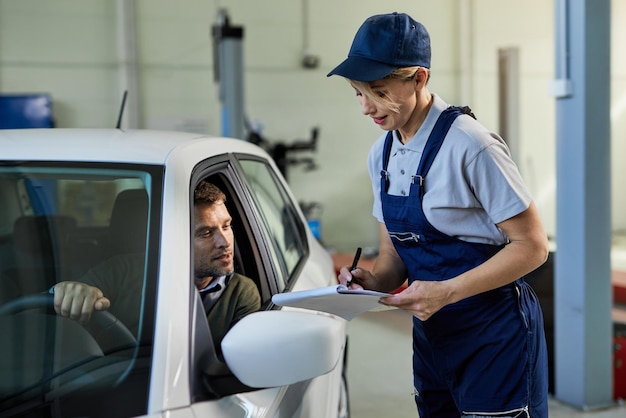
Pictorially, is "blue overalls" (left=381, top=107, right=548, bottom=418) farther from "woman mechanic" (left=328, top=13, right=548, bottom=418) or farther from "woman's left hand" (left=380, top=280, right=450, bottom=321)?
"woman's left hand" (left=380, top=280, right=450, bottom=321)

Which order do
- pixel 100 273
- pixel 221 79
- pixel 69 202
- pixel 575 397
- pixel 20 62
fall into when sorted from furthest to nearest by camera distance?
pixel 20 62, pixel 221 79, pixel 575 397, pixel 69 202, pixel 100 273

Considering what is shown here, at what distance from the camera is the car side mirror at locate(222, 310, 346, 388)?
1.19 meters

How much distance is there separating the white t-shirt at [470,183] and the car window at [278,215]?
2.12 feet

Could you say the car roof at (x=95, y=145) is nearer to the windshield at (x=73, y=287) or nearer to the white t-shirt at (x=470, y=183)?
the windshield at (x=73, y=287)

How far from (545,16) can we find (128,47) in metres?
5.48

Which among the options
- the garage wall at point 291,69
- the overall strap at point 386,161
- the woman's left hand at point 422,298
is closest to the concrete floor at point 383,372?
the overall strap at point 386,161

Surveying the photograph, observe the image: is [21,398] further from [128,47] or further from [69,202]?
[128,47]

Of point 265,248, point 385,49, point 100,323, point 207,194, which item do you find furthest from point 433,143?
point 100,323

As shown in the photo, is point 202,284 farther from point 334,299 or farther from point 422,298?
point 422,298

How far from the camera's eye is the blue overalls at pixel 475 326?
149cm

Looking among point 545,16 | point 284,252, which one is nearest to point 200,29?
point 545,16

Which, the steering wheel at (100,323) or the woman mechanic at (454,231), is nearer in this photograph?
the steering wheel at (100,323)

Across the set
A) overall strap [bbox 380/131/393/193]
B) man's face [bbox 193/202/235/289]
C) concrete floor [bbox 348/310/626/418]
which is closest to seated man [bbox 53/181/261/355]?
man's face [bbox 193/202/235/289]

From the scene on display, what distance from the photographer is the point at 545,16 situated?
9.23m
